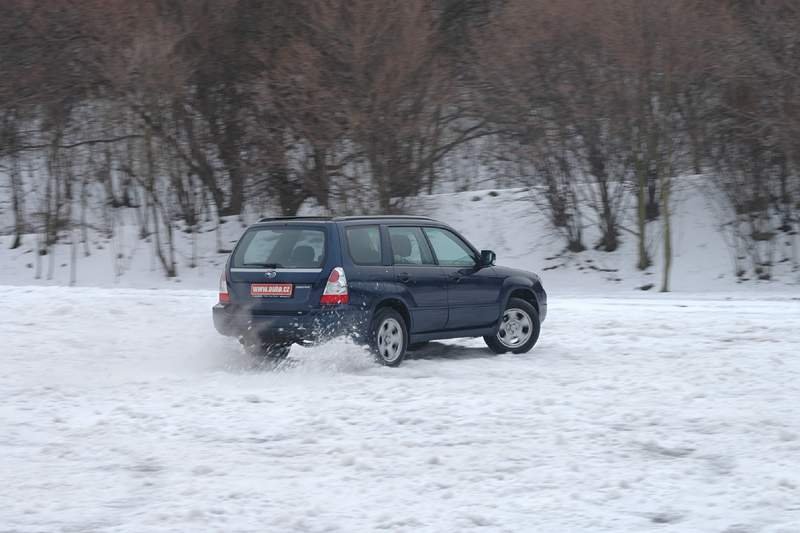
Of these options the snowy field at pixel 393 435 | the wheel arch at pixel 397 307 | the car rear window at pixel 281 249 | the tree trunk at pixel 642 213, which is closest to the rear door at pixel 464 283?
the snowy field at pixel 393 435

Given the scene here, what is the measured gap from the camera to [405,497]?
6.79 m

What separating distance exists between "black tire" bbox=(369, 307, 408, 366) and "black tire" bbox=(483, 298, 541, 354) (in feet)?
5.46

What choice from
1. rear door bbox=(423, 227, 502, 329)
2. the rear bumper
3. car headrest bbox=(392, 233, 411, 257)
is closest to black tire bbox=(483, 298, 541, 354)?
rear door bbox=(423, 227, 502, 329)

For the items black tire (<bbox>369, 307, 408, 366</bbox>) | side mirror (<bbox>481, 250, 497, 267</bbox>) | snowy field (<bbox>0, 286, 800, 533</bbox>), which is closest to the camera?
snowy field (<bbox>0, 286, 800, 533</bbox>)

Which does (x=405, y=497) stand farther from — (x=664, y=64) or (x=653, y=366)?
(x=664, y=64)

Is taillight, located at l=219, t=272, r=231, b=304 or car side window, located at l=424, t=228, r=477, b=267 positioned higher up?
car side window, located at l=424, t=228, r=477, b=267

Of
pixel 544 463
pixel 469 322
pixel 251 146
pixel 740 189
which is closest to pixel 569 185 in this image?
pixel 740 189

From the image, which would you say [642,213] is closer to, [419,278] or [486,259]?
[486,259]

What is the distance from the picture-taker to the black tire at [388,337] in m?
11.6

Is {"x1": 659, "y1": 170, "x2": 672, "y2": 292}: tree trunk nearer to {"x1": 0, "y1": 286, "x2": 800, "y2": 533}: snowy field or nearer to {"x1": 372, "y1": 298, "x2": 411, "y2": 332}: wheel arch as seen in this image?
{"x1": 0, "y1": 286, "x2": 800, "y2": 533}: snowy field

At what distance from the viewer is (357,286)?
37.6ft

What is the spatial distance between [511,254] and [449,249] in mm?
21193

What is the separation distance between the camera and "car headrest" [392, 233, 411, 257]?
40.1 ft

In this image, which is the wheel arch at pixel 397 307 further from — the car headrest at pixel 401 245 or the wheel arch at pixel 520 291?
the wheel arch at pixel 520 291
